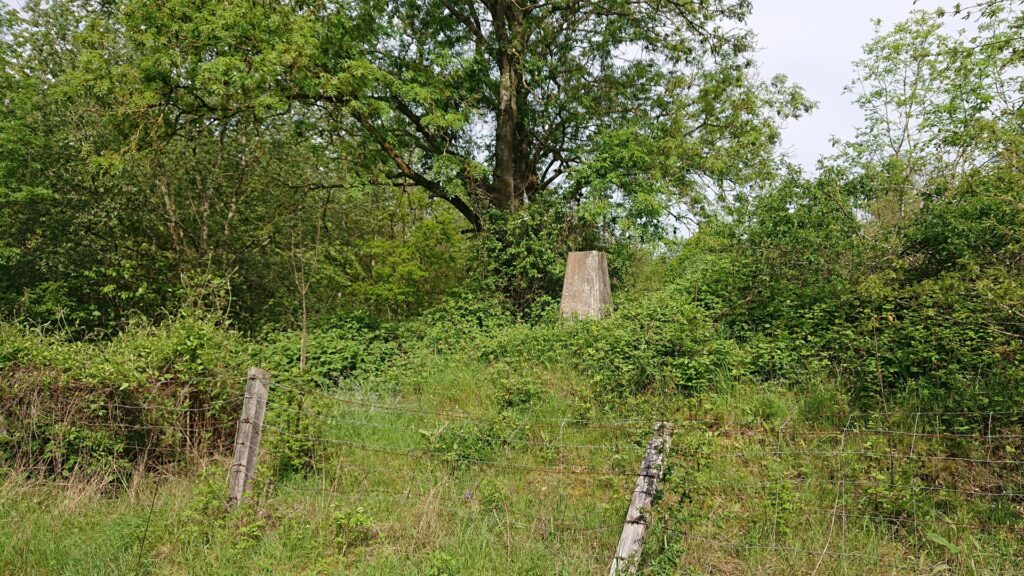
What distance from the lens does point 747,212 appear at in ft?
31.9

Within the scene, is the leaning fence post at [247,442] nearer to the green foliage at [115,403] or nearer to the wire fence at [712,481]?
the wire fence at [712,481]

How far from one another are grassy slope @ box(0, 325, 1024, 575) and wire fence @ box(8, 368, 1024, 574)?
0.06 ft

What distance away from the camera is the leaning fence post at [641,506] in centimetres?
333

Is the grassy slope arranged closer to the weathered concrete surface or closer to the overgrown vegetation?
the overgrown vegetation

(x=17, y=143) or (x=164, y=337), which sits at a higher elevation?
(x=17, y=143)

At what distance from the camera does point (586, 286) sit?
10.6 m

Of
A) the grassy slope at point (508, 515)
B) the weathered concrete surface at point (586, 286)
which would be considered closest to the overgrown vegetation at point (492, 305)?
the grassy slope at point (508, 515)

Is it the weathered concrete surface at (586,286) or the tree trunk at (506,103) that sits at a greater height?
the tree trunk at (506,103)

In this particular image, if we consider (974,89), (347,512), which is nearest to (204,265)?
(347,512)

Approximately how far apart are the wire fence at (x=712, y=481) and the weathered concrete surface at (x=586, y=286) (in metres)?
4.65

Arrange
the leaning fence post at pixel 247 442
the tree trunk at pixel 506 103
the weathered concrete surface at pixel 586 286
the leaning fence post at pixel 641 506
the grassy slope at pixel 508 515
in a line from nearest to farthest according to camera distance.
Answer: the leaning fence post at pixel 641 506 → the grassy slope at pixel 508 515 → the leaning fence post at pixel 247 442 → the weathered concrete surface at pixel 586 286 → the tree trunk at pixel 506 103

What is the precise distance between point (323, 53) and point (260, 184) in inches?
216

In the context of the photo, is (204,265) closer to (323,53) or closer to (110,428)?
(323,53)

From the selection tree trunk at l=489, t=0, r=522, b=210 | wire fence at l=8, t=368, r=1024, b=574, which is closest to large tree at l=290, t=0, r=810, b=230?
tree trunk at l=489, t=0, r=522, b=210
